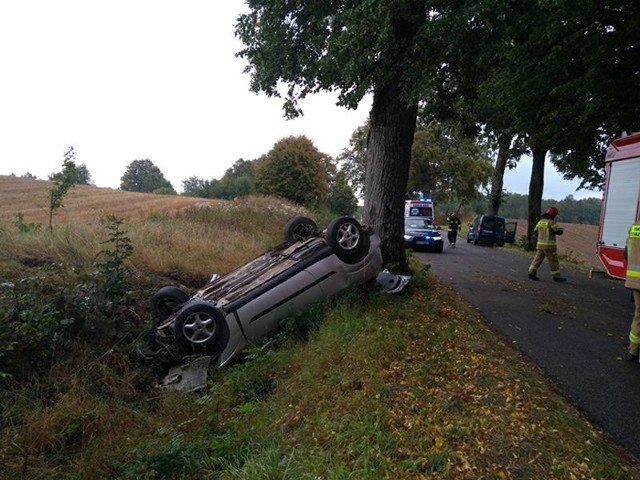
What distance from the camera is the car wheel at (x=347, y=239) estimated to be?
6262 millimetres

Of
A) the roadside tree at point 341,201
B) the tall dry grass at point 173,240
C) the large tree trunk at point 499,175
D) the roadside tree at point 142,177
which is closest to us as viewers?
the tall dry grass at point 173,240

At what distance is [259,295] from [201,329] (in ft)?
2.73

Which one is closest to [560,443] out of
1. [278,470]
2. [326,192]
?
[278,470]

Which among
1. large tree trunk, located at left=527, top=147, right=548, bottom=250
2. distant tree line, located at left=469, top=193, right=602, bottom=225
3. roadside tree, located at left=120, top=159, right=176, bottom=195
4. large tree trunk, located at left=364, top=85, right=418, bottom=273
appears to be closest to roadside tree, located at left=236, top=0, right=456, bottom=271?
large tree trunk, located at left=364, top=85, right=418, bottom=273

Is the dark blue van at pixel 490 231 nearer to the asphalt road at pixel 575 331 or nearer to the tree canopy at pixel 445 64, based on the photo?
the tree canopy at pixel 445 64

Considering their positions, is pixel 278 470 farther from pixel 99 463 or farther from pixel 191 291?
pixel 191 291

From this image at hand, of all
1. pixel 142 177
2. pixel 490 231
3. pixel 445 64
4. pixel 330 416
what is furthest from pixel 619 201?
pixel 142 177

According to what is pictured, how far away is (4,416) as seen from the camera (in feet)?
13.6

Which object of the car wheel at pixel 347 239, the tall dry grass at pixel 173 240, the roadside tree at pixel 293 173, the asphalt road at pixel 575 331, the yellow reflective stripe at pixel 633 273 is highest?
the roadside tree at pixel 293 173

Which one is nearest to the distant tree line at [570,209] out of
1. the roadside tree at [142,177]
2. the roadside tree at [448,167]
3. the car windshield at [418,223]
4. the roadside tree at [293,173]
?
the roadside tree at [448,167]

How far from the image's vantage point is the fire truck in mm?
8406

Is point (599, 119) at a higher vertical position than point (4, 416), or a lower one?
higher

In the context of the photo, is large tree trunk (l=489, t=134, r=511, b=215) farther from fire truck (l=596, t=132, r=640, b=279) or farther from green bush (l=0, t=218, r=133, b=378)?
green bush (l=0, t=218, r=133, b=378)

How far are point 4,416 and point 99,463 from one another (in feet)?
3.70
